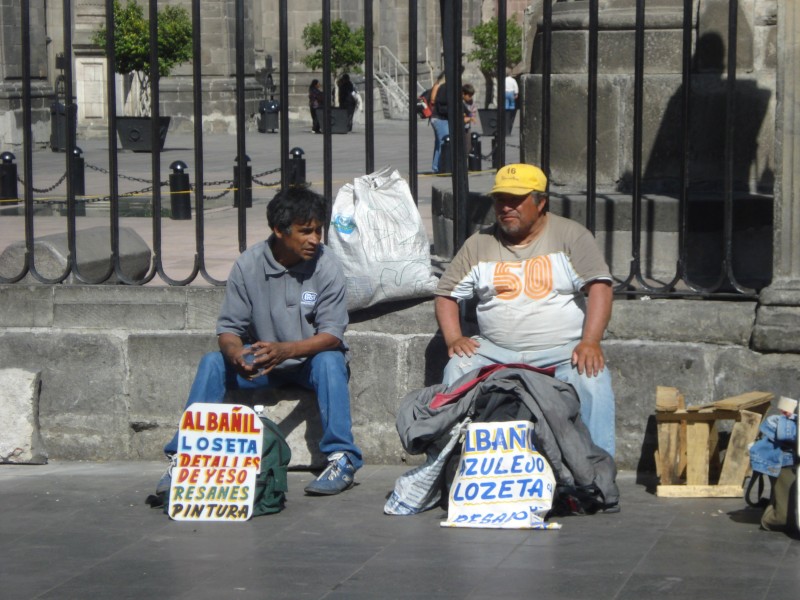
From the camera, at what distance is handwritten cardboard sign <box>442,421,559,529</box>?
16.7 feet

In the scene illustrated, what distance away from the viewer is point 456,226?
6.29m

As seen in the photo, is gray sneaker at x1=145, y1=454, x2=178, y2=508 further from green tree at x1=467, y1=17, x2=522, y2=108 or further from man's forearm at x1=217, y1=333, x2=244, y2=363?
green tree at x1=467, y1=17, x2=522, y2=108

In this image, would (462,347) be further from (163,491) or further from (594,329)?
(163,491)

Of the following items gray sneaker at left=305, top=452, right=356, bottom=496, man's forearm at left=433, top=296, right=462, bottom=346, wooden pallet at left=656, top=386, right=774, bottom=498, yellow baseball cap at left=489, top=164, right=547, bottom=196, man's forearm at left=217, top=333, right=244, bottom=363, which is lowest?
gray sneaker at left=305, top=452, right=356, bottom=496

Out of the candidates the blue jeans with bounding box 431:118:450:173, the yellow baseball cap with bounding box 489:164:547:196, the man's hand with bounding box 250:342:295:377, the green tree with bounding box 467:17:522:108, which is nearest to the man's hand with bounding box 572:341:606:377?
the yellow baseball cap with bounding box 489:164:547:196

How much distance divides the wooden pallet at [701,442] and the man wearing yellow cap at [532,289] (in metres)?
0.26

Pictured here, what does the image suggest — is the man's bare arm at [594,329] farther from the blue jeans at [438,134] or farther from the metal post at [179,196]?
the blue jeans at [438,134]

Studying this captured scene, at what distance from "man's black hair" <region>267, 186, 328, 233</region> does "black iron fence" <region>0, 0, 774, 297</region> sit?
0.33m

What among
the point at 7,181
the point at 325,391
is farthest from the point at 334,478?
the point at 7,181

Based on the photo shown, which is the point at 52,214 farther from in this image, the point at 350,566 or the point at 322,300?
the point at 350,566

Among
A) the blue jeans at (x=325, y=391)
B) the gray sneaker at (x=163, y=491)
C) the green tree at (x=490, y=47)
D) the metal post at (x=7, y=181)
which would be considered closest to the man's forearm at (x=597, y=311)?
the blue jeans at (x=325, y=391)

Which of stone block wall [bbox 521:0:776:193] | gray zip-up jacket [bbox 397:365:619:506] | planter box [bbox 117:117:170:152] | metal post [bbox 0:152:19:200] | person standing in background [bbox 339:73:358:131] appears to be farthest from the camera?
person standing in background [bbox 339:73:358:131]

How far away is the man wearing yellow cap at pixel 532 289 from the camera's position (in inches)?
217

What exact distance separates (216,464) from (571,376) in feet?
4.50
